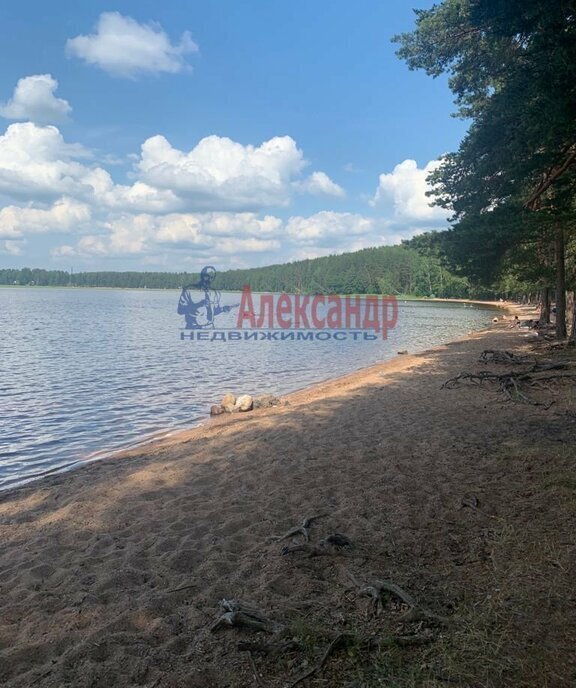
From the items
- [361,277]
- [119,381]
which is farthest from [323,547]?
[361,277]

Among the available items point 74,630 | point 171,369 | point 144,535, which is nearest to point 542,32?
point 144,535

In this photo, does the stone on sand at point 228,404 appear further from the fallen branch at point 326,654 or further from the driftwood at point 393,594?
the fallen branch at point 326,654

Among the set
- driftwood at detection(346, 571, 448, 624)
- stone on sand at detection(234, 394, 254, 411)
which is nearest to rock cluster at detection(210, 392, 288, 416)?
stone on sand at detection(234, 394, 254, 411)

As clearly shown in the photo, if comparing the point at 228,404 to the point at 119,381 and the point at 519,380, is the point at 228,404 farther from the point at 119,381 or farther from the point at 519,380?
the point at 519,380

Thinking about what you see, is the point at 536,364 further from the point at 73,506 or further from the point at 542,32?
the point at 73,506

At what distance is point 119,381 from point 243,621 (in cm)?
1677

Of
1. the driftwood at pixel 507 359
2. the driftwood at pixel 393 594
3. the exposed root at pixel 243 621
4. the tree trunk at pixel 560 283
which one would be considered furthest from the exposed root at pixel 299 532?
the tree trunk at pixel 560 283

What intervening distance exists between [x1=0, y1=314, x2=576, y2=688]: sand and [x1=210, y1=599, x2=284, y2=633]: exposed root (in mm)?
62

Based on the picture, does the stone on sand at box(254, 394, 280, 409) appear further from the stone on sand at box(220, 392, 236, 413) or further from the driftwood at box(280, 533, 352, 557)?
the driftwood at box(280, 533, 352, 557)

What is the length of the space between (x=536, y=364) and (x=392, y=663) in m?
11.7

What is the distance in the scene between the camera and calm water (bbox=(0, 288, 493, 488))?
11.1 m

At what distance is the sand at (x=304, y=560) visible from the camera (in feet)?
9.19

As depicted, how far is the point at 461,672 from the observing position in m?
2.56

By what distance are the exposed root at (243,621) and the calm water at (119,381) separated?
6966mm
